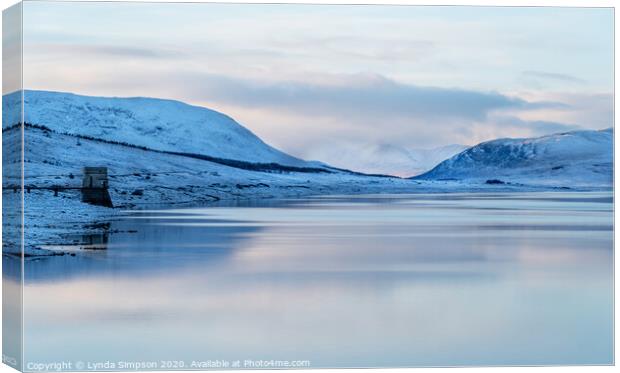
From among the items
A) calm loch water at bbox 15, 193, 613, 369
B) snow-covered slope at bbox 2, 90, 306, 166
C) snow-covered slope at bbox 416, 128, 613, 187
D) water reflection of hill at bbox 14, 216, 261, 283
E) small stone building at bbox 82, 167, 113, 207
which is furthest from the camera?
small stone building at bbox 82, 167, 113, 207

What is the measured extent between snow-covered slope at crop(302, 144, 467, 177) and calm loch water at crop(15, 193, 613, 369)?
1523mm

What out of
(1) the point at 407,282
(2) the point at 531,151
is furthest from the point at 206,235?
(1) the point at 407,282

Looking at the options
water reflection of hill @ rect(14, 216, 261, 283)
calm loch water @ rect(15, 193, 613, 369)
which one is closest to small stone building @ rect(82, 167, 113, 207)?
water reflection of hill @ rect(14, 216, 261, 283)

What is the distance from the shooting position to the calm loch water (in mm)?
17516

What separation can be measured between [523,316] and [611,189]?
3.22m

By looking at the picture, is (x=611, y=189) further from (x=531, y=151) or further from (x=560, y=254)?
(x=531, y=151)

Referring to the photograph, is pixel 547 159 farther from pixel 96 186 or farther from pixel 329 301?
pixel 329 301

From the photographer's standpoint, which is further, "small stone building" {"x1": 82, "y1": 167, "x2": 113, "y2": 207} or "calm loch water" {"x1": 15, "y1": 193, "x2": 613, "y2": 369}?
"small stone building" {"x1": 82, "y1": 167, "x2": 113, "y2": 207}

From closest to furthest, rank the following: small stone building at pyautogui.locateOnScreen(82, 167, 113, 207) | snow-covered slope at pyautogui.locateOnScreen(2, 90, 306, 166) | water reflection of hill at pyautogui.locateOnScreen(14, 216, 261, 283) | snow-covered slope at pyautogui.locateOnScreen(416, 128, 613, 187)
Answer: water reflection of hill at pyautogui.locateOnScreen(14, 216, 261, 283), snow-covered slope at pyautogui.locateOnScreen(2, 90, 306, 166), snow-covered slope at pyautogui.locateOnScreen(416, 128, 613, 187), small stone building at pyautogui.locateOnScreen(82, 167, 113, 207)

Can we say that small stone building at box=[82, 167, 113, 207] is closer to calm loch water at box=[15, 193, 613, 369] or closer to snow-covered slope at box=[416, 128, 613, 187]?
calm loch water at box=[15, 193, 613, 369]

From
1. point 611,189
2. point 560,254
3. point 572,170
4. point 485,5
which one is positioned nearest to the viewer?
point 485,5

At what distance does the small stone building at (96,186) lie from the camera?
1061 inches

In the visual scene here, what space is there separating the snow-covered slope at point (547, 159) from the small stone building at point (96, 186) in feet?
19.5

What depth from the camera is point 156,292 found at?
784 inches
